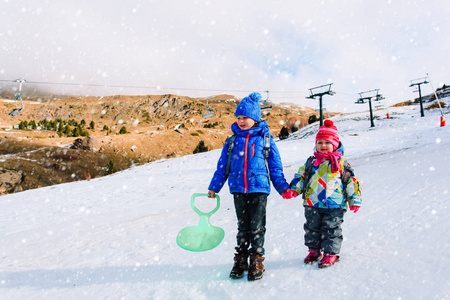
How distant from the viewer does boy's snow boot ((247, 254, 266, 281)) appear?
8.18 ft

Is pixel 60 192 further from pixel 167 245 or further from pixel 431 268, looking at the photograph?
pixel 431 268

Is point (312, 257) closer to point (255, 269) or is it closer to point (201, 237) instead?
point (255, 269)

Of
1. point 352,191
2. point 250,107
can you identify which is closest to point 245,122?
point 250,107

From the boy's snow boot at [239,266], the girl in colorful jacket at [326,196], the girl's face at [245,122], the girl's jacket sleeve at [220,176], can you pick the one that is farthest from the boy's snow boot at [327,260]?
the girl's face at [245,122]

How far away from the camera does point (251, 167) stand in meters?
2.68

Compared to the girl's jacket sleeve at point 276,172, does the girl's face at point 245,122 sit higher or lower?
higher

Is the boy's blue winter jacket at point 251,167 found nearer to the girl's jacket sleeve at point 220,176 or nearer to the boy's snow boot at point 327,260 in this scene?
the girl's jacket sleeve at point 220,176

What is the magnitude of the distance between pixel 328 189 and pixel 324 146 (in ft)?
1.44

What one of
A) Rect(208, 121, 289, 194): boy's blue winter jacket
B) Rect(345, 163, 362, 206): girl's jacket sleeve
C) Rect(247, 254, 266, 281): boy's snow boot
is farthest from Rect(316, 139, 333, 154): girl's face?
Rect(247, 254, 266, 281): boy's snow boot

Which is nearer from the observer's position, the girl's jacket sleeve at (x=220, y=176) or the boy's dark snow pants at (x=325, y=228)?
the boy's dark snow pants at (x=325, y=228)

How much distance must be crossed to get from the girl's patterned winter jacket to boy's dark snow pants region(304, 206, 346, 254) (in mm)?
87

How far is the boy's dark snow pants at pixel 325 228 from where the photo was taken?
8.36 feet

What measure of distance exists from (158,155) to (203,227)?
5385cm

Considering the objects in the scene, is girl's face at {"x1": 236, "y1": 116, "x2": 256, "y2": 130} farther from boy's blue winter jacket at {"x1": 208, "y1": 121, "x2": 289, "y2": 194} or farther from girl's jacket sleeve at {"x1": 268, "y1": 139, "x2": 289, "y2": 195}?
girl's jacket sleeve at {"x1": 268, "y1": 139, "x2": 289, "y2": 195}
